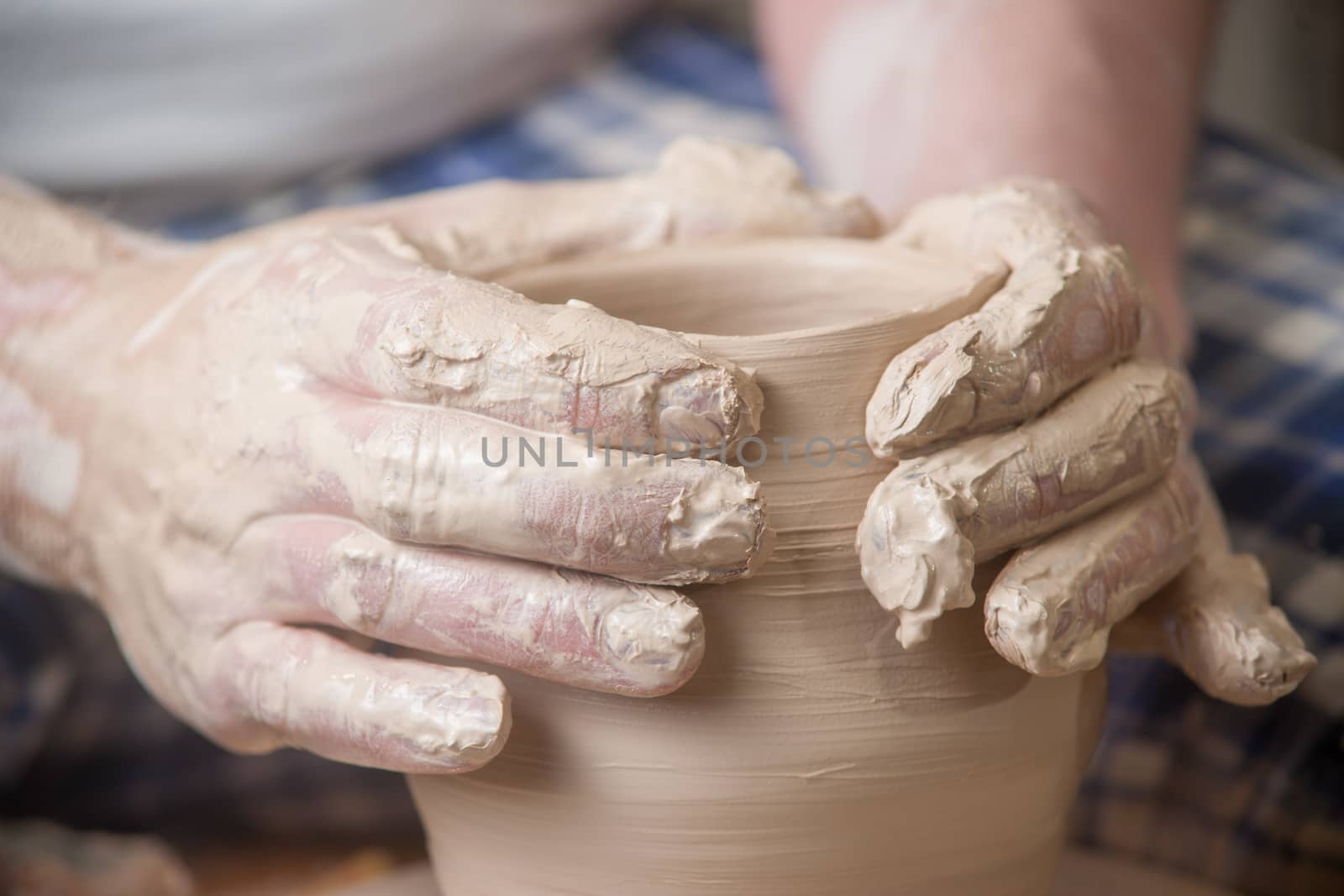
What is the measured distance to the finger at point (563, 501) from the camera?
0.66 meters

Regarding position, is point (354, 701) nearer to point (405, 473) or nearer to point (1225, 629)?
point (405, 473)

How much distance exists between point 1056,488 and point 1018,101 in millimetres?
810

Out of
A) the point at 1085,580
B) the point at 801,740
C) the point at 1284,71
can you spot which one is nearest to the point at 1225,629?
the point at 1085,580

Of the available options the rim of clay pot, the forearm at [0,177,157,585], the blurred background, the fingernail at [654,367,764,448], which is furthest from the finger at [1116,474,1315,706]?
the blurred background

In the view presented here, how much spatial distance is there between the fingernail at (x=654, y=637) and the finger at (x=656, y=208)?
34 centimetres

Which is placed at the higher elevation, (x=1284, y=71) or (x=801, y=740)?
(x=801, y=740)

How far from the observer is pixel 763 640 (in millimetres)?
705

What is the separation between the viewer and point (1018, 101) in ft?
4.58

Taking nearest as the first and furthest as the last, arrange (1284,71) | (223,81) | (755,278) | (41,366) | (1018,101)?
1. (755,278)
2. (41,366)
3. (1018,101)
4. (223,81)
5. (1284,71)

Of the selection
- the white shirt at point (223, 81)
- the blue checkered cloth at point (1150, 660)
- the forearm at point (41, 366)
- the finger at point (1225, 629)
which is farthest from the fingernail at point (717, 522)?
the white shirt at point (223, 81)

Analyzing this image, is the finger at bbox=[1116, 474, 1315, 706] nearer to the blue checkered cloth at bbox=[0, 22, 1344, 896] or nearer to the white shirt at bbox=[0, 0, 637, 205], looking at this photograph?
the blue checkered cloth at bbox=[0, 22, 1344, 896]

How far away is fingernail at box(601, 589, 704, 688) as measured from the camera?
0.66 m

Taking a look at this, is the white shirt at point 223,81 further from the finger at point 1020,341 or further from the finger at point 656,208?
the finger at point 1020,341

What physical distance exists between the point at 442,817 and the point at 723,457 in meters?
0.30
